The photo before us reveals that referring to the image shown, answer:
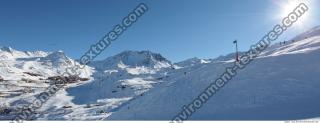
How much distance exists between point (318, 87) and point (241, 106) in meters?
7.57

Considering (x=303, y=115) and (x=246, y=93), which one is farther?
(x=246, y=93)

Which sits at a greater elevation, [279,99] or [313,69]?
[313,69]

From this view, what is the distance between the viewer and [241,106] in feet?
120

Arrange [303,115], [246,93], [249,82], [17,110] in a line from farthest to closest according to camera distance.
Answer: [17,110]
[249,82]
[246,93]
[303,115]

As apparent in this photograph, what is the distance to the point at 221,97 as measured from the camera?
130 feet

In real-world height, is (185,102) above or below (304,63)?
below

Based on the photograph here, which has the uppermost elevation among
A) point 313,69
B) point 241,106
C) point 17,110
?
point 313,69

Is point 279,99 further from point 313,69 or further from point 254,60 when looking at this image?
point 254,60

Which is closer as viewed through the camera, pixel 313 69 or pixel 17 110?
pixel 313 69

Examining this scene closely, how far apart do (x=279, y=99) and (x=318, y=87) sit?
4177 mm

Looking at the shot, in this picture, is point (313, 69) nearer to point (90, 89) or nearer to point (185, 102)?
point (185, 102)

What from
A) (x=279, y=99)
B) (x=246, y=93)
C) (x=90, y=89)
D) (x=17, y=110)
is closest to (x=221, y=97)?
(x=246, y=93)

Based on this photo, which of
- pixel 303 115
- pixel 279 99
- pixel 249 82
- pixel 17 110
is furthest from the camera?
pixel 17 110

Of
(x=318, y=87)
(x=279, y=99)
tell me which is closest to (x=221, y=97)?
(x=279, y=99)
